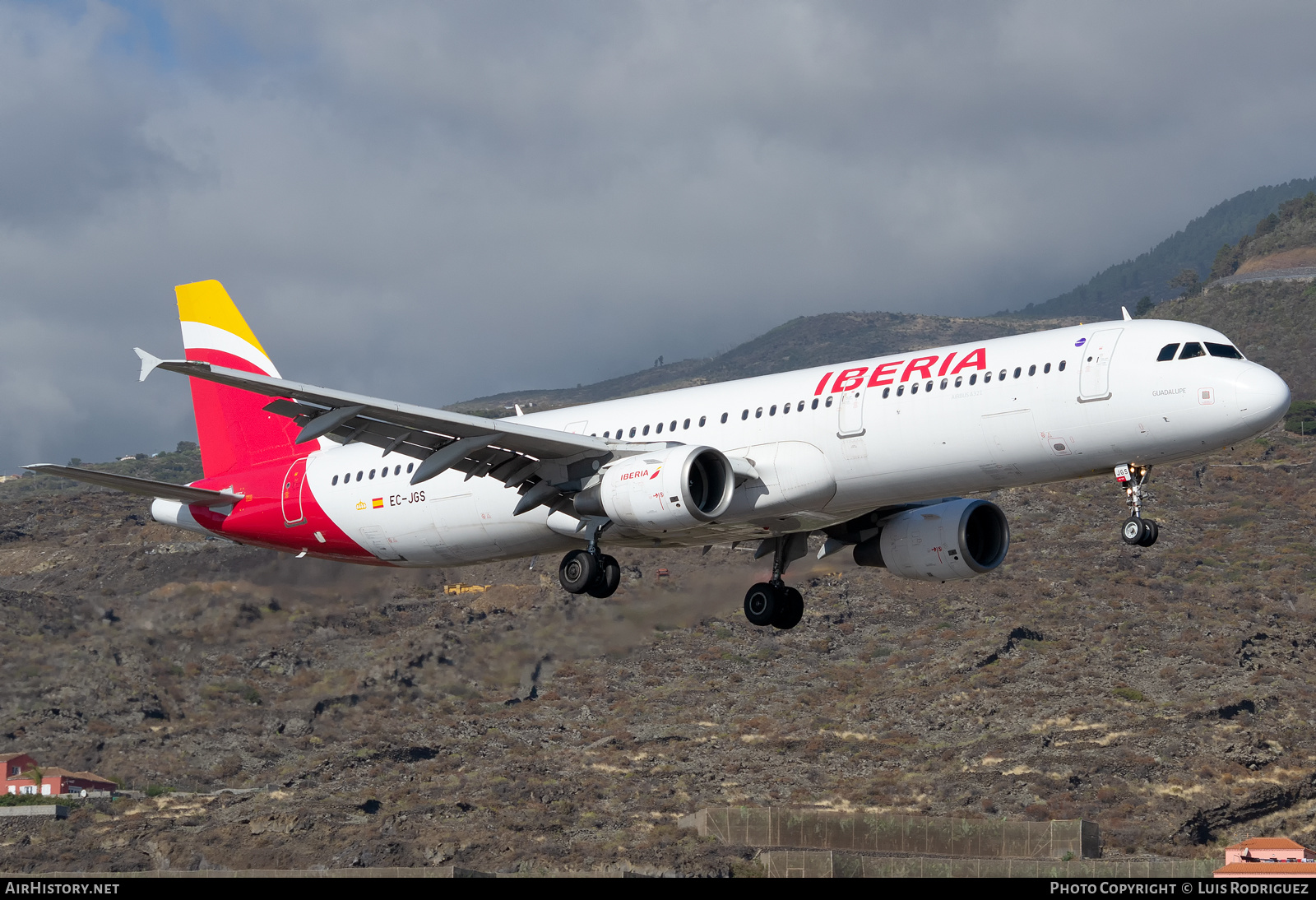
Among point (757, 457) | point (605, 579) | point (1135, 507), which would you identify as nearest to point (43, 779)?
point (605, 579)

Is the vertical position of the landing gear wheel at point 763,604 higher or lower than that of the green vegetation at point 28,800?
higher

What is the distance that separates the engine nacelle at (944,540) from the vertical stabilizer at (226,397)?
55.2 ft

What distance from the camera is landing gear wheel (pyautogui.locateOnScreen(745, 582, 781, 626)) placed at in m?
40.6

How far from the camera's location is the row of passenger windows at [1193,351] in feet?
102

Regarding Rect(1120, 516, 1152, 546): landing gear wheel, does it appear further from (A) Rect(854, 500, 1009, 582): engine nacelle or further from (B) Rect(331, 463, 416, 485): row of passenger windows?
(B) Rect(331, 463, 416, 485): row of passenger windows

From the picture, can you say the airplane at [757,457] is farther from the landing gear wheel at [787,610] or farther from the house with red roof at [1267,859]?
the house with red roof at [1267,859]

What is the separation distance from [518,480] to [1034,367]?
12743mm

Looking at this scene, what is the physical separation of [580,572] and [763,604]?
620 centimetres

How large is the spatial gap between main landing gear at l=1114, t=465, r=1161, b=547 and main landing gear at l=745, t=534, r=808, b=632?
1077cm

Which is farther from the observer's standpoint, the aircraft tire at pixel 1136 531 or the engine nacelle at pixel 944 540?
the engine nacelle at pixel 944 540

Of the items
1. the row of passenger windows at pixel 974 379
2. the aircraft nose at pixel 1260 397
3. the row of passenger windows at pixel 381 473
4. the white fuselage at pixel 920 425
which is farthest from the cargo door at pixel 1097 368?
the row of passenger windows at pixel 381 473

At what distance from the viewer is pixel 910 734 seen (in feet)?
308

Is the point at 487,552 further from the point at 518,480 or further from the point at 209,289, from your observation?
the point at 209,289

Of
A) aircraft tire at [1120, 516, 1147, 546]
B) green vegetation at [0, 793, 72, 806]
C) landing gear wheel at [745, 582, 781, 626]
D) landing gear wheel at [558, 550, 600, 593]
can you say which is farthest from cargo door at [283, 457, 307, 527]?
green vegetation at [0, 793, 72, 806]
